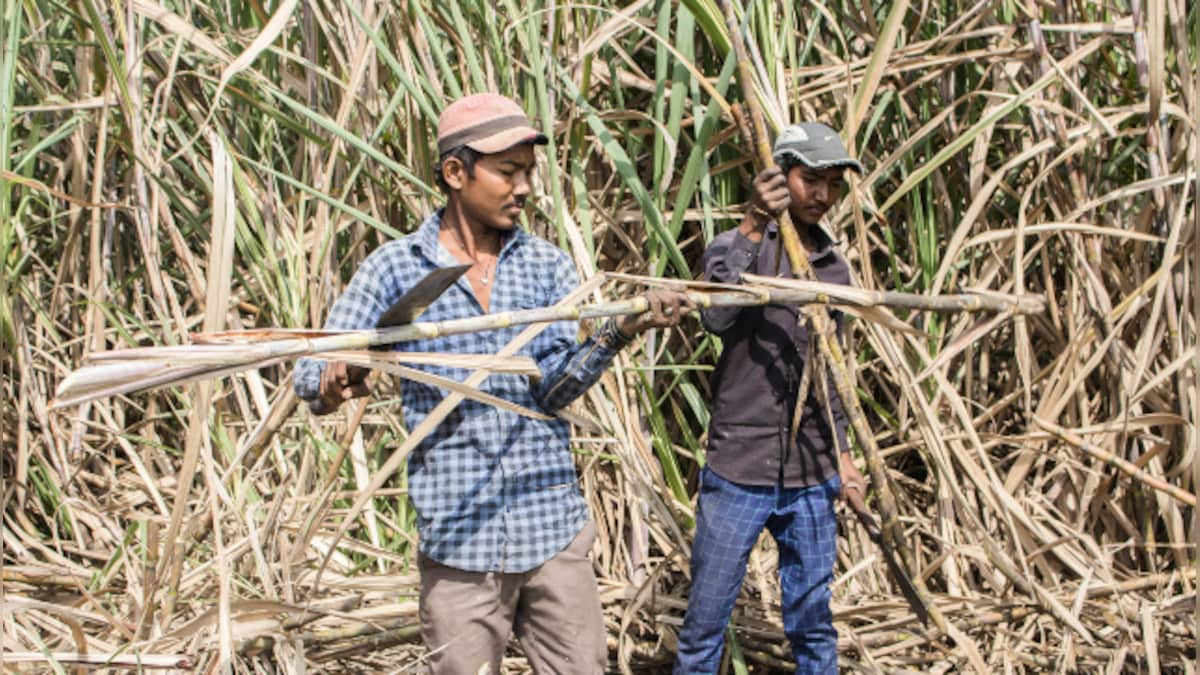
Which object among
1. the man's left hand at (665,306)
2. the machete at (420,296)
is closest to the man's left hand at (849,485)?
the man's left hand at (665,306)

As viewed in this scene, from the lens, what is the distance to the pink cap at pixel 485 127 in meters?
1.88

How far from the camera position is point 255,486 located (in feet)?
9.28

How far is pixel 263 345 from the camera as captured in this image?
136 centimetres

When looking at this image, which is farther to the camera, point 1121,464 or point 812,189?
point 1121,464

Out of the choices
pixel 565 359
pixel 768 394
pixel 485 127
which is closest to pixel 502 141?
pixel 485 127

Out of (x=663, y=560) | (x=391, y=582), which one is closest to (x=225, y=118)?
(x=391, y=582)

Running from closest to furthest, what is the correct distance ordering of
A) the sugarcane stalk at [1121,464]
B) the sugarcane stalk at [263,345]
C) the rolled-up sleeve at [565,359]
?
the sugarcane stalk at [263,345] < the rolled-up sleeve at [565,359] < the sugarcane stalk at [1121,464]

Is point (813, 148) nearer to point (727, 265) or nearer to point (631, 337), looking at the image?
point (727, 265)

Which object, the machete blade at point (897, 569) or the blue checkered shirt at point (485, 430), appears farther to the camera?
the machete blade at point (897, 569)

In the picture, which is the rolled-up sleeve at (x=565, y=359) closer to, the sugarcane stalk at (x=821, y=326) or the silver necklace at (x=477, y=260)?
the silver necklace at (x=477, y=260)

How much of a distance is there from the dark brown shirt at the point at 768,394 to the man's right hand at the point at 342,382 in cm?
72

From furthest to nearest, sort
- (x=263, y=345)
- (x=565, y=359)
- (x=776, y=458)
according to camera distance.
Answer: (x=776, y=458) → (x=565, y=359) → (x=263, y=345)

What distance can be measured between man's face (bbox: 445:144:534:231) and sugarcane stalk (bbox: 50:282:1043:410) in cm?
33

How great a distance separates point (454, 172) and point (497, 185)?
79mm
